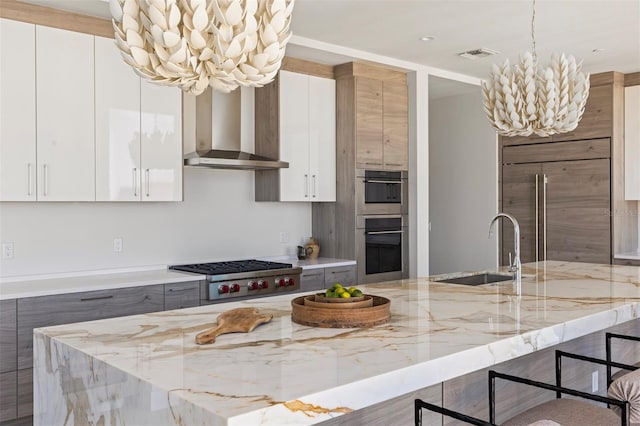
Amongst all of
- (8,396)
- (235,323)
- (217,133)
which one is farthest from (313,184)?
(235,323)

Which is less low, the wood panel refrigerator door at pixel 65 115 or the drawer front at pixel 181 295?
the wood panel refrigerator door at pixel 65 115

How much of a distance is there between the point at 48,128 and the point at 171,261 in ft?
4.59

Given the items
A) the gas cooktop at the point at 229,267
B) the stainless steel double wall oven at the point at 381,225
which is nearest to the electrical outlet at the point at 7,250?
the gas cooktop at the point at 229,267

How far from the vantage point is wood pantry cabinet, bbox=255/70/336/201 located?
16.1 ft

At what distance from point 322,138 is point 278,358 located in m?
3.70

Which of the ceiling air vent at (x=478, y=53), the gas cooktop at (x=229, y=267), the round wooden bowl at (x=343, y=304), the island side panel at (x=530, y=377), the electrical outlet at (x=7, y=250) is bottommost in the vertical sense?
the island side panel at (x=530, y=377)

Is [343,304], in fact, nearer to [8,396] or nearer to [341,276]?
[8,396]

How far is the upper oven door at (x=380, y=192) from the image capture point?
523cm

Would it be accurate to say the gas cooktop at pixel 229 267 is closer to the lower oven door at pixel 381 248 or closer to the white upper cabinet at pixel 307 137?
the white upper cabinet at pixel 307 137

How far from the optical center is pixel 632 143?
19.0ft

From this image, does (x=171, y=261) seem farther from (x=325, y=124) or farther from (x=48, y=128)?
(x=325, y=124)

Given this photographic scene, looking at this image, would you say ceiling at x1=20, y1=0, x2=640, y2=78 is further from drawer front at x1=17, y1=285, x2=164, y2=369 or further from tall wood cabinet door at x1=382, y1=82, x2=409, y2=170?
drawer front at x1=17, y1=285, x2=164, y2=369

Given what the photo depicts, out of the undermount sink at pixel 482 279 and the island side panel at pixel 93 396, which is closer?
the island side panel at pixel 93 396

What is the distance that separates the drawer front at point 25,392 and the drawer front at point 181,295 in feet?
2.87
